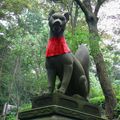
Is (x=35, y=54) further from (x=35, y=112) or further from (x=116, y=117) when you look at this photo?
(x=35, y=112)

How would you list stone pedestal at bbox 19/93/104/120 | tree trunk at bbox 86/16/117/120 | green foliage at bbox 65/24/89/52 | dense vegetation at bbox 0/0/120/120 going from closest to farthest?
stone pedestal at bbox 19/93/104/120, tree trunk at bbox 86/16/117/120, green foliage at bbox 65/24/89/52, dense vegetation at bbox 0/0/120/120

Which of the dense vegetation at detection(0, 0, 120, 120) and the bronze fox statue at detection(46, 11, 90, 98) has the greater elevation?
the dense vegetation at detection(0, 0, 120, 120)

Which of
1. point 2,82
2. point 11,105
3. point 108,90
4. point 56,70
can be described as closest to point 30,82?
point 2,82

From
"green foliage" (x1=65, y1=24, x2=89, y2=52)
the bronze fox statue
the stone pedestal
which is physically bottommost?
the stone pedestal

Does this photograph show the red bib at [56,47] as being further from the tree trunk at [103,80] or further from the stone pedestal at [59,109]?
the tree trunk at [103,80]

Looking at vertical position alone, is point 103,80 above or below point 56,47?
below

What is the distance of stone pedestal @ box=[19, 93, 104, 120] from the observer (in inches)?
178

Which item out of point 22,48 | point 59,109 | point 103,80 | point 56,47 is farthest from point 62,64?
point 22,48

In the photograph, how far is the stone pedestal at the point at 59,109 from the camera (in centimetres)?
453

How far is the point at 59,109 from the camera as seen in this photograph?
452 centimetres

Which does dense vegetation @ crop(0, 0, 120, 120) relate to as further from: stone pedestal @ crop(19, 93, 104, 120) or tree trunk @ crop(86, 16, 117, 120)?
stone pedestal @ crop(19, 93, 104, 120)

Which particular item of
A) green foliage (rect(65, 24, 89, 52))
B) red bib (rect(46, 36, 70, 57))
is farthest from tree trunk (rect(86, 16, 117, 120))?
red bib (rect(46, 36, 70, 57))

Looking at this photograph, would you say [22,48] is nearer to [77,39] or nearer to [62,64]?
[77,39]

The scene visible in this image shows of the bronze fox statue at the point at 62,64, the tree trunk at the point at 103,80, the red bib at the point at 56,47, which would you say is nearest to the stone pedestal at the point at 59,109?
the bronze fox statue at the point at 62,64
